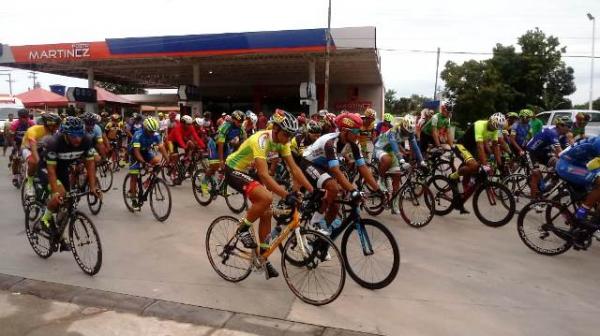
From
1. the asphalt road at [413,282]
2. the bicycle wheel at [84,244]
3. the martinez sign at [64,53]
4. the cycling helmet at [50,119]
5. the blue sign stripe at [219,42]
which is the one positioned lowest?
the asphalt road at [413,282]

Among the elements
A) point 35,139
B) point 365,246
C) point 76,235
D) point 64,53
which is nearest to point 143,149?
point 35,139

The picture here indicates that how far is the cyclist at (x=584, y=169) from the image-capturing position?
5688mm

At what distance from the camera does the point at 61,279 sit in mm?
5113

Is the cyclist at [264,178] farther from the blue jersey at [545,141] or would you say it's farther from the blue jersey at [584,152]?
the blue jersey at [545,141]

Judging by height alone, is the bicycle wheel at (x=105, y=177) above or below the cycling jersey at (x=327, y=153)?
below

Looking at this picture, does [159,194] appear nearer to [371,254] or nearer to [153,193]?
[153,193]

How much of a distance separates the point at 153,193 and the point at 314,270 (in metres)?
4.34

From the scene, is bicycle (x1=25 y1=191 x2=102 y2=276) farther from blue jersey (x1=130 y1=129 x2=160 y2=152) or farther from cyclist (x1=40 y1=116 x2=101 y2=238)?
blue jersey (x1=130 y1=129 x2=160 y2=152)

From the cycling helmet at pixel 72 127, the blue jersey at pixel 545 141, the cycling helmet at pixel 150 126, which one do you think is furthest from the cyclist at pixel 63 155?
the blue jersey at pixel 545 141

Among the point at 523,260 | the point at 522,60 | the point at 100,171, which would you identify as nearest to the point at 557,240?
the point at 523,260

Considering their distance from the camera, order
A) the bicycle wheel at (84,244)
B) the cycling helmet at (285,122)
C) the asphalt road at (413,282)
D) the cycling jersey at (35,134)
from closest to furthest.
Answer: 1. the asphalt road at (413,282)
2. the cycling helmet at (285,122)
3. the bicycle wheel at (84,244)
4. the cycling jersey at (35,134)

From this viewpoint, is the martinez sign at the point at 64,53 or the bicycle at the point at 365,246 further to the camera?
the martinez sign at the point at 64,53

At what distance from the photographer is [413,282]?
5.05 metres

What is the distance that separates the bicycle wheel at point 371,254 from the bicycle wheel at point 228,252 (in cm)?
105
